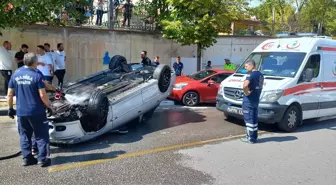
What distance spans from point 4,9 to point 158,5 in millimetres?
7881

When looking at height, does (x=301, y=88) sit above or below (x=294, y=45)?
below

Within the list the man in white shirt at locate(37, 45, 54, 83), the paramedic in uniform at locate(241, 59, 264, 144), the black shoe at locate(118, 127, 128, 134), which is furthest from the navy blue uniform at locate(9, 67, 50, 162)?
the man in white shirt at locate(37, 45, 54, 83)

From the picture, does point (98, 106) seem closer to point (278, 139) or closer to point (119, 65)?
point (119, 65)

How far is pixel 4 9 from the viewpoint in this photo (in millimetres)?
7840

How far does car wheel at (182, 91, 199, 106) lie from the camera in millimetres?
10227

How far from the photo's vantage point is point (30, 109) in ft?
14.9

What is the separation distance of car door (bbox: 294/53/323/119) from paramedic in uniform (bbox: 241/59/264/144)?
5.06 ft

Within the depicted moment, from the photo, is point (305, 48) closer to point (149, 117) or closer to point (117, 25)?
point (149, 117)

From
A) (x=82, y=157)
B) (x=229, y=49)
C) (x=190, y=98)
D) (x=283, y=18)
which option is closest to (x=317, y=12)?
(x=283, y=18)

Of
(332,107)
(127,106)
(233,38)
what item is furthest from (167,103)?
(233,38)

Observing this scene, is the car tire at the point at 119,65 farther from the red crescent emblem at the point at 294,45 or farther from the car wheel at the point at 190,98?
the red crescent emblem at the point at 294,45

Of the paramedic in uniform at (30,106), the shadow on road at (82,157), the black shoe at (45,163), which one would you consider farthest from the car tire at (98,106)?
the black shoe at (45,163)

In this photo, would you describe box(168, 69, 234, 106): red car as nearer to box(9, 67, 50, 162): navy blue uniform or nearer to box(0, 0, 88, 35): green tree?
box(0, 0, 88, 35): green tree

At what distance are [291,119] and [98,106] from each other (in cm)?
435
